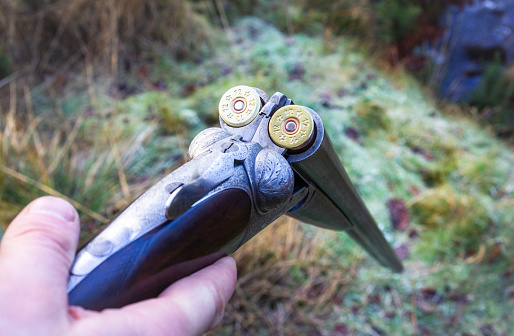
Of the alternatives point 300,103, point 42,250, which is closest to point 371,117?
point 300,103

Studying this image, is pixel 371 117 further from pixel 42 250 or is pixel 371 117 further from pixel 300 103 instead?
pixel 42 250

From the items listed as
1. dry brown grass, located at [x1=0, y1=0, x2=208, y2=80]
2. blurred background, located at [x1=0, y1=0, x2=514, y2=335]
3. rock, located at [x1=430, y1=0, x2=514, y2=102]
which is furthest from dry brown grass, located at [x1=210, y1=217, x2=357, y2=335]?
rock, located at [x1=430, y1=0, x2=514, y2=102]

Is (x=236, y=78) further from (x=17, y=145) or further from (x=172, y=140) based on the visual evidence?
(x=17, y=145)

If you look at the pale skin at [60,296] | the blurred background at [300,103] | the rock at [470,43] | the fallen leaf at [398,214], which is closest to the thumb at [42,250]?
the pale skin at [60,296]

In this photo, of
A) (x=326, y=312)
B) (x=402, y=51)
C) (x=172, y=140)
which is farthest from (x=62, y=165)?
(x=402, y=51)

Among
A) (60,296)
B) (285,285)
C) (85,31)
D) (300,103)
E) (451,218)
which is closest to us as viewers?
(60,296)

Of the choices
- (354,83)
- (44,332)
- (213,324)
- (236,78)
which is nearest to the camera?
(44,332)

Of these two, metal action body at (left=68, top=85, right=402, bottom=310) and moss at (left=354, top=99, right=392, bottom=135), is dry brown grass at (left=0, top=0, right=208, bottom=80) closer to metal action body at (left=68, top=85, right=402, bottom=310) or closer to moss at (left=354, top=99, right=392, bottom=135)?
moss at (left=354, top=99, right=392, bottom=135)
